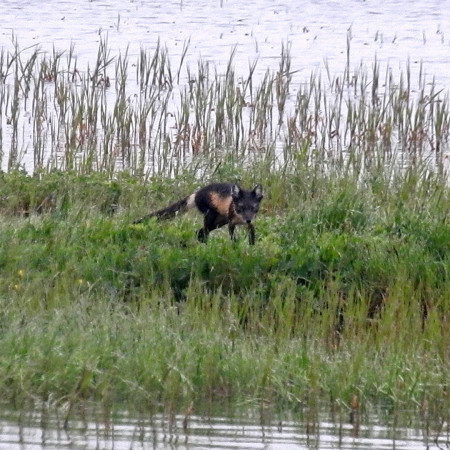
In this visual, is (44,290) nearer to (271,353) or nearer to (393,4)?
(271,353)

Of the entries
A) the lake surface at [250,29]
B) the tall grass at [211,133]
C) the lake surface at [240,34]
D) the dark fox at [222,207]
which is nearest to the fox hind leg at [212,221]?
the dark fox at [222,207]

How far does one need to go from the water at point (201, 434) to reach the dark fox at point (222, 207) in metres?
3.26

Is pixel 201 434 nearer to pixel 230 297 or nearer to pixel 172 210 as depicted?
pixel 230 297

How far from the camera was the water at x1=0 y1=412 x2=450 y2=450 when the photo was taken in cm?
468

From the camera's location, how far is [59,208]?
8.92 metres

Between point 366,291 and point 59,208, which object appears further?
point 59,208

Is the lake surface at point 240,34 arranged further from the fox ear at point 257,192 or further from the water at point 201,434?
the water at point 201,434

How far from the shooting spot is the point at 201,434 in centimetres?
482

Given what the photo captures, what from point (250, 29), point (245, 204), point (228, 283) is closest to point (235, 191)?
point (245, 204)

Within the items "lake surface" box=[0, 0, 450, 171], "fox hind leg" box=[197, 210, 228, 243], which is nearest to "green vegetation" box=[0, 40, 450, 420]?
"fox hind leg" box=[197, 210, 228, 243]

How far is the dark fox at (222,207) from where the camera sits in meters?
8.40

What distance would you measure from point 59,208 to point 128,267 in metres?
1.70

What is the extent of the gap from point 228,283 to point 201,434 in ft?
8.63

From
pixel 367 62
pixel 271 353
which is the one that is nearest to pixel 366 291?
pixel 271 353
